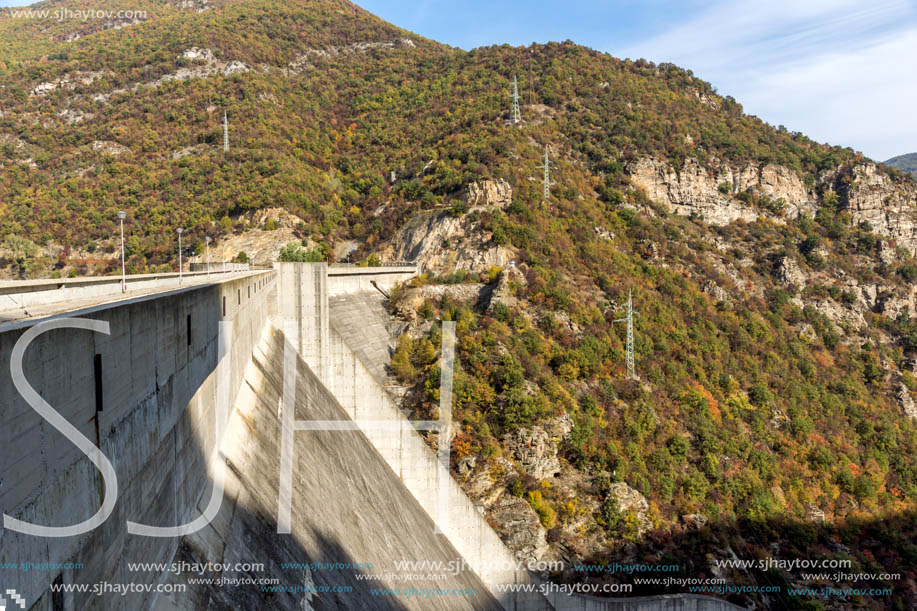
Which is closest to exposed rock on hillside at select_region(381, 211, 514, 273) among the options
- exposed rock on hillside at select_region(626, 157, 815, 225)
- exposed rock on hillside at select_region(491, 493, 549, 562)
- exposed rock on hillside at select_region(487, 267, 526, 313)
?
exposed rock on hillside at select_region(487, 267, 526, 313)

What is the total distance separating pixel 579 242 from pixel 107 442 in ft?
148

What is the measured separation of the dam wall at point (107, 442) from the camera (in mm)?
2611

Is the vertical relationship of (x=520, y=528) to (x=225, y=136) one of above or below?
below

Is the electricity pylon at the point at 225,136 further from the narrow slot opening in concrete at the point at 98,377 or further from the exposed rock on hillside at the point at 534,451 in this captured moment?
the narrow slot opening in concrete at the point at 98,377

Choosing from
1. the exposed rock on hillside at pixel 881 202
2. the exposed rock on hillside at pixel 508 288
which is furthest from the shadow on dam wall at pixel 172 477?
the exposed rock on hillside at pixel 881 202

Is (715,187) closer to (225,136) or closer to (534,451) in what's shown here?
(534,451)

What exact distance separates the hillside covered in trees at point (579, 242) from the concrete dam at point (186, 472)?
1221 centimetres

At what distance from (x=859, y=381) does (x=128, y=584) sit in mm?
57164

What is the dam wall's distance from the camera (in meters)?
2.61

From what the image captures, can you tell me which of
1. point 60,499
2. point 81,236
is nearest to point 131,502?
point 60,499

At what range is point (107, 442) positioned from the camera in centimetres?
374

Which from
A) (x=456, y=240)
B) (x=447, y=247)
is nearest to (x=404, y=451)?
(x=447, y=247)

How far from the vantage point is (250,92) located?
69.8 meters

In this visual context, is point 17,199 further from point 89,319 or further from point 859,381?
point 859,381
